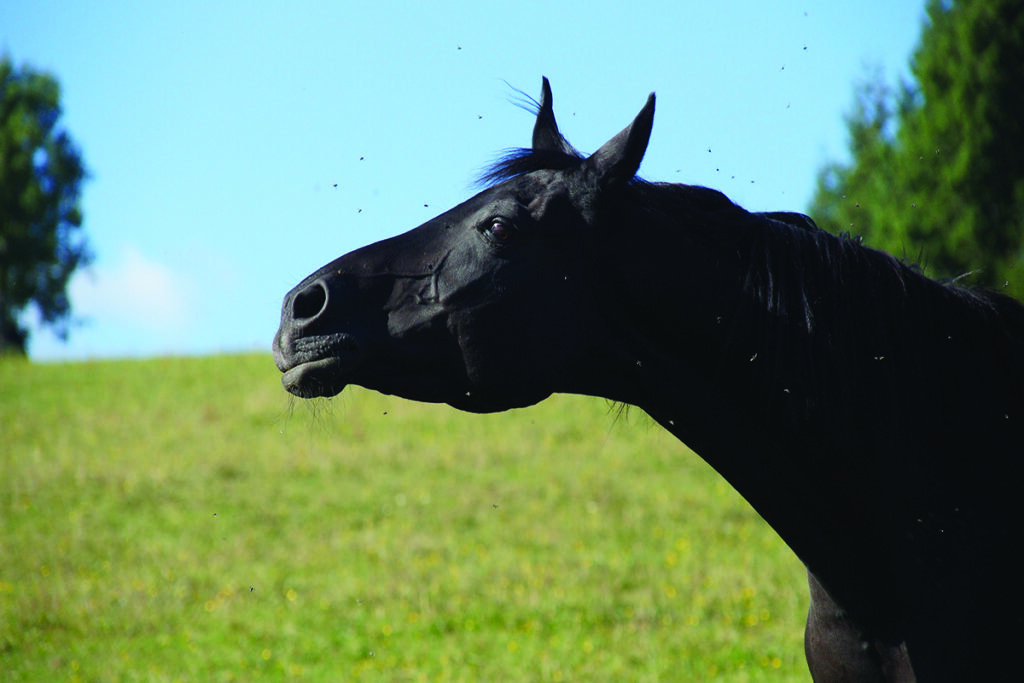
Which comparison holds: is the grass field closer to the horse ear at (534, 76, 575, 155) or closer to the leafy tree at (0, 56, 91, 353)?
the horse ear at (534, 76, 575, 155)

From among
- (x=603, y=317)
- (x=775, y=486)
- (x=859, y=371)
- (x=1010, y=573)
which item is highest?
(x=603, y=317)

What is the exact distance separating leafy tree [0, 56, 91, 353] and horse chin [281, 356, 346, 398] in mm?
37909

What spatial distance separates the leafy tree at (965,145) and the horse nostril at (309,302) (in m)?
20.8

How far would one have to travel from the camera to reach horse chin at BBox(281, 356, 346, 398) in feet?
8.79

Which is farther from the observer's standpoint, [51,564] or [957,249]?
[957,249]

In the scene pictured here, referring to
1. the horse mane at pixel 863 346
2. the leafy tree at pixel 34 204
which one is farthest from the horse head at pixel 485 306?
the leafy tree at pixel 34 204

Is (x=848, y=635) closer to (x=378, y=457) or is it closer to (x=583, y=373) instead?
(x=583, y=373)

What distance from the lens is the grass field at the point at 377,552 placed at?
7.96 m

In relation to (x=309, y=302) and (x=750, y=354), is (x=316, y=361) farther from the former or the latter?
(x=750, y=354)

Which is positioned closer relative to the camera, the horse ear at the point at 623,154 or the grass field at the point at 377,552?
the horse ear at the point at 623,154

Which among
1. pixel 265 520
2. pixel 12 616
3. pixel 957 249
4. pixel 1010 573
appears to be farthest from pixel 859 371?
pixel 957 249

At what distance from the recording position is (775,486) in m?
2.78

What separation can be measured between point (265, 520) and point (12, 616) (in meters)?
3.48

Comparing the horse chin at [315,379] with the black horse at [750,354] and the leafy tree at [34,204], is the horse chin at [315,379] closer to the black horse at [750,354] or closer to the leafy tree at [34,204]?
the black horse at [750,354]
